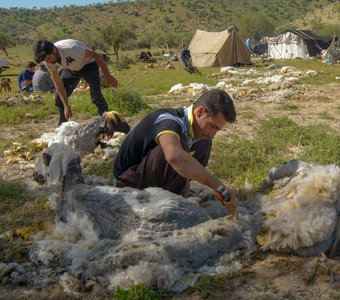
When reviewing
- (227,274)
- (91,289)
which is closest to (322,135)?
(227,274)

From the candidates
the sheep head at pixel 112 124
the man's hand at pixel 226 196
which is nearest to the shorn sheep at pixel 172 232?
the man's hand at pixel 226 196

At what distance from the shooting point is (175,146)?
2.76m

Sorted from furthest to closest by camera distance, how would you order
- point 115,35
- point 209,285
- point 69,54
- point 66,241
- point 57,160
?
1. point 115,35
2. point 69,54
3. point 57,160
4. point 66,241
5. point 209,285

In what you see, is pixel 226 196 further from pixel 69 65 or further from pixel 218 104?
pixel 69 65

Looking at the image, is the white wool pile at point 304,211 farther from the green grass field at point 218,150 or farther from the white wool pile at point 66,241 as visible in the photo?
the white wool pile at point 66,241

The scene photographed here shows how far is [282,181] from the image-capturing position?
3.34m

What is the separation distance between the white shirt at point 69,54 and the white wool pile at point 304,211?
3.59 meters

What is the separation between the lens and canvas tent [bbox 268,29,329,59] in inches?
1157

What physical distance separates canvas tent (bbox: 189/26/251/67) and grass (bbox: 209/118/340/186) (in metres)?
15.6

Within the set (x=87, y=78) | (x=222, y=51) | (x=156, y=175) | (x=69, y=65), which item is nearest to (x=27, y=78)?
(x=87, y=78)

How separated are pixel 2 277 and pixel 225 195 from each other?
60.4 inches

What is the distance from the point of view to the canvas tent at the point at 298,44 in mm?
29391

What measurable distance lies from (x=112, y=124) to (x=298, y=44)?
88.5 feet

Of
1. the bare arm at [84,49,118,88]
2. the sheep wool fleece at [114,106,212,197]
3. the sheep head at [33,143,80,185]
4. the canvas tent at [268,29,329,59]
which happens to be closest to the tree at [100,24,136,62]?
the canvas tent at [268,29,329,59]
